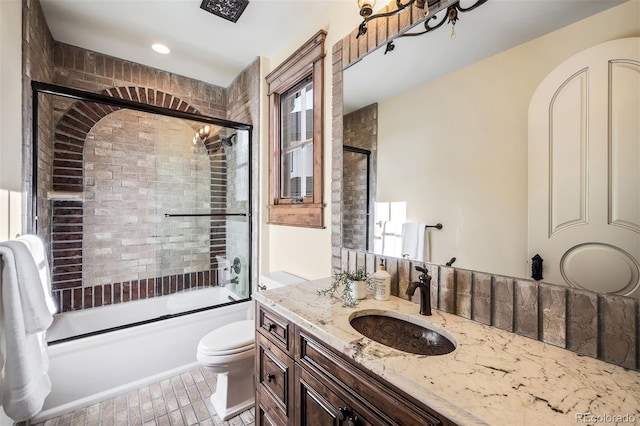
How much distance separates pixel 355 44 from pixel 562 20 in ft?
3.32

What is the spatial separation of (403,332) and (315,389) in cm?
41

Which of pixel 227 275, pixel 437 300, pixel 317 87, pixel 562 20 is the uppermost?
pixel 317 87

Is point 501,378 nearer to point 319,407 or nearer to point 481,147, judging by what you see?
point 319,407

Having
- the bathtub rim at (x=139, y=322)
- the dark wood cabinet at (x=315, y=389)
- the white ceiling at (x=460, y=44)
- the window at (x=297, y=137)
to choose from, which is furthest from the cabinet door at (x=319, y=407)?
the bathtub rim at (x=139, y=322)

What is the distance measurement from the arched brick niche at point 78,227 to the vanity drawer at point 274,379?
1754 mm

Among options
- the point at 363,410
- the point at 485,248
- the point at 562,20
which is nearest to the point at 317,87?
the point at 562,20

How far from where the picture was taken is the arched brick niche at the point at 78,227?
2.28 meters

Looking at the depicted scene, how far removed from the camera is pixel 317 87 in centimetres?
193

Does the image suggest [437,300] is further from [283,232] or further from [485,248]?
[283,232]

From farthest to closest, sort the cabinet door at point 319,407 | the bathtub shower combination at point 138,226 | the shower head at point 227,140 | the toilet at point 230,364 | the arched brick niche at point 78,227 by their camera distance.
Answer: the shower head at point 227,140, the arched brick niche at point 78,227, the bathtub shower combination at point 138,226, the toilet at point 230,364, the cabinet door at point 319,407

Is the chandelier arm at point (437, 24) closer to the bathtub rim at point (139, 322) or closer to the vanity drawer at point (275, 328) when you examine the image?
the vanity drawer at point (275, 328)

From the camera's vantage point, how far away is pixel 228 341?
5.86 feet

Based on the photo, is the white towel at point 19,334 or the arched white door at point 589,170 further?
the white towel at point 19,334

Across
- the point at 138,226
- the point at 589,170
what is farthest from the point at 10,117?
the point at 589,170
